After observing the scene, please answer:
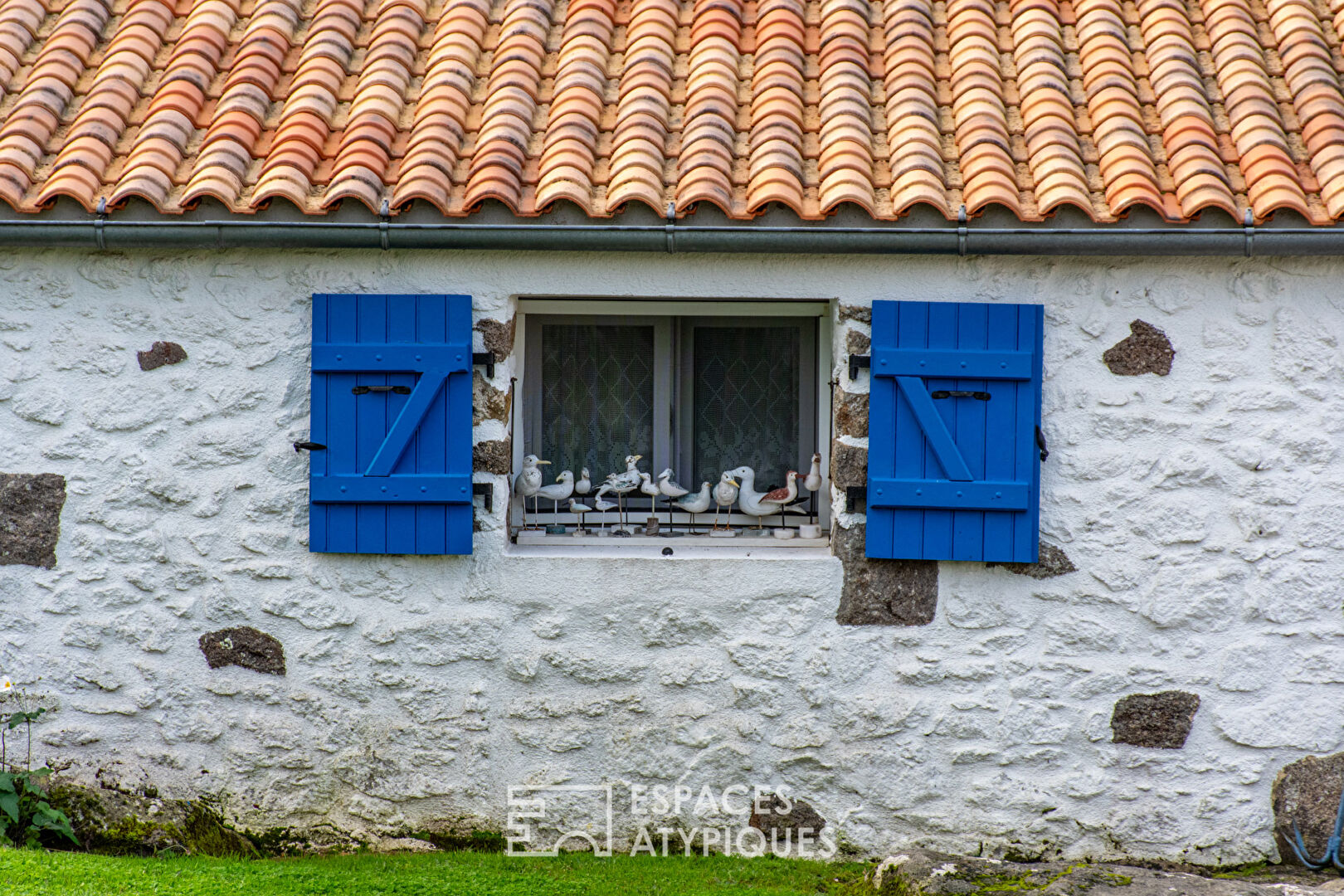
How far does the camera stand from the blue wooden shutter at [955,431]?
452cm

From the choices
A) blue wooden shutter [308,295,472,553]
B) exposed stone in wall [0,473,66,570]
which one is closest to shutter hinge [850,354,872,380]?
blue wooden shutter [308,295,472,553]

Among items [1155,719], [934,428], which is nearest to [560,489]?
[934,428]

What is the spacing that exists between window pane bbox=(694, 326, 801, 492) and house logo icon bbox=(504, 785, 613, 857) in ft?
4.38

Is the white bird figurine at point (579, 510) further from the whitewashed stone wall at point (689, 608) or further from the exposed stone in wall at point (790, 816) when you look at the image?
the exposed stone in wall at point (790, 816)

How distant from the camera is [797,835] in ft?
15.7

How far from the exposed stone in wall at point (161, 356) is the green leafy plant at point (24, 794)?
128cm

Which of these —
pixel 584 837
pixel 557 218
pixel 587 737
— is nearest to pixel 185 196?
pixel 557 218

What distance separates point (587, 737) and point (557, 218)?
187 cm

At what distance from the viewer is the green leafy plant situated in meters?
4.59

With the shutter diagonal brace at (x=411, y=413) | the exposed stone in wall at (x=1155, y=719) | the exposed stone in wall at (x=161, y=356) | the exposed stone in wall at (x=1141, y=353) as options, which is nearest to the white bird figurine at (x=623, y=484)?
the shutter diagonal brace at (x=411, y=413)

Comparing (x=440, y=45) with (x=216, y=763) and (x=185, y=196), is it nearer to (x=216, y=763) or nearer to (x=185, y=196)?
(x=185, y=196)

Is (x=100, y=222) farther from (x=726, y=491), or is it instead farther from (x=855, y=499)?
(x=855, y=499)

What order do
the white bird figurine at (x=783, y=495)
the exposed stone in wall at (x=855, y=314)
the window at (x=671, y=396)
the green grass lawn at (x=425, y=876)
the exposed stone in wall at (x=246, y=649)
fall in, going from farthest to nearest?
the window at (x=671, y=396) → the white bird figurine at (x=783, y=495) → the exposed stone in wall at (x=246, y=649) → the exposed stone in wall at (x=855, y=314) → the green grass lawn at (x=425, y=876)

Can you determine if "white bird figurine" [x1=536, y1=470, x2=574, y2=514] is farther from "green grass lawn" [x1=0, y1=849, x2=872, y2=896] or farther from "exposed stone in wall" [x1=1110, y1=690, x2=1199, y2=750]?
"exposed stone in wall" [x1=1110, y1=690, x2=1199, y2=750]
